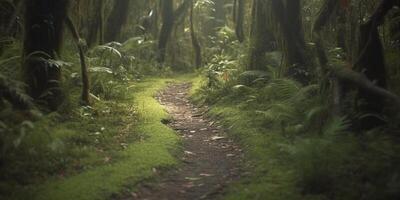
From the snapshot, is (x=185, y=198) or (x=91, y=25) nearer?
(x=185, y=198)

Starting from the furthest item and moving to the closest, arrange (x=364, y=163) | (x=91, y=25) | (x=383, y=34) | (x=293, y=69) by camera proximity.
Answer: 1. (x=91, y=25)
2. (x=293, y=69)
3. (x=383, y=34)
4. (x=364, y=163)

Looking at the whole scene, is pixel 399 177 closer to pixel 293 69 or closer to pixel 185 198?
pixel 185 198

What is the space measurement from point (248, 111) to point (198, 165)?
3.54m

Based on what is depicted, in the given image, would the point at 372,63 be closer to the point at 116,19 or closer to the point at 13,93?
the point at 13,93

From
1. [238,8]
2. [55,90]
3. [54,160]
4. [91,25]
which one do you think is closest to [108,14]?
[91,25]

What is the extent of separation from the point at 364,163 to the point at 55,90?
649 centimetres

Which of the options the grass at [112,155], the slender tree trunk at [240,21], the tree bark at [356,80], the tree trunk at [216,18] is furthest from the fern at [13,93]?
the tree trunk at [216,18]

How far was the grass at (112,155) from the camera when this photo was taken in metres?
6.56

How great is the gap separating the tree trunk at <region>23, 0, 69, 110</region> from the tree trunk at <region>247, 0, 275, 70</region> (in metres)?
6.68

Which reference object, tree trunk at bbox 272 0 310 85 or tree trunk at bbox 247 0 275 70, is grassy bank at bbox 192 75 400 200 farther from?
tree trunk at bbox 247 0 275 70

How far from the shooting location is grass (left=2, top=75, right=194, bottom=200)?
656 centimetres

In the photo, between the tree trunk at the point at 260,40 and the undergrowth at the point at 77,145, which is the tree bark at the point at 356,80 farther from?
the tree trunk at the point at 260,40

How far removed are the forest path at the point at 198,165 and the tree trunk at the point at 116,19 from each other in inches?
330

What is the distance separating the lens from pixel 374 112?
7.85m
